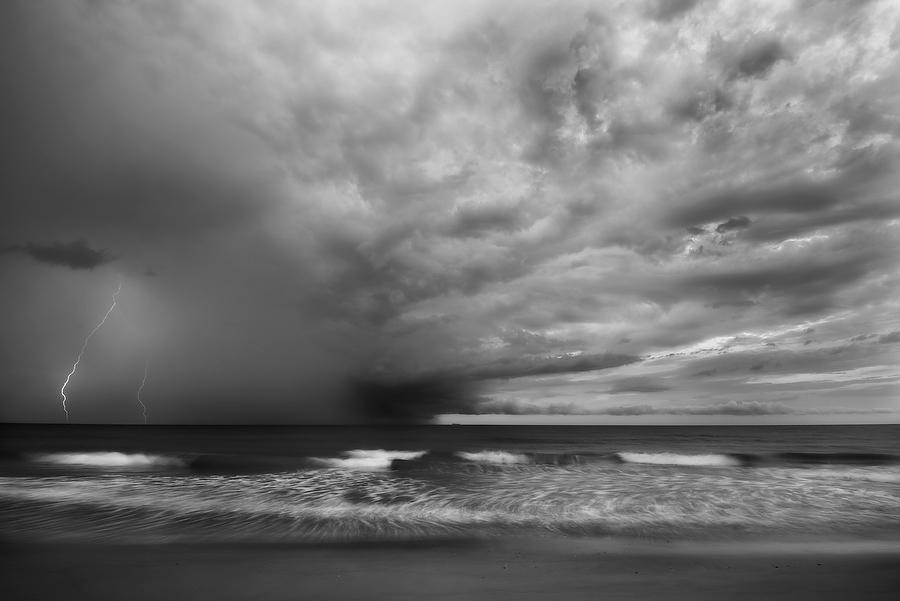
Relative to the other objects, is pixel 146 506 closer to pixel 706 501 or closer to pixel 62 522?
pixel 62 522

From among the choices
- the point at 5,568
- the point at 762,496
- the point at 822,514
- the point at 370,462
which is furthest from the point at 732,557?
the point at 370,462

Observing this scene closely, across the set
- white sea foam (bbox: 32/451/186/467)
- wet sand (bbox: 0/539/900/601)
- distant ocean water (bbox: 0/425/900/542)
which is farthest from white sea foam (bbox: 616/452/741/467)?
white sea foam (bbox: 32/451/186/467)

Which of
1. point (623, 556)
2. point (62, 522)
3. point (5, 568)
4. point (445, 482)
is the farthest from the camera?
point (445, 482)

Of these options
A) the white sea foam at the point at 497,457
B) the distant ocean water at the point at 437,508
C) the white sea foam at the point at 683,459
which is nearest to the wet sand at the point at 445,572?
the distant ocean water at the point at 437,508

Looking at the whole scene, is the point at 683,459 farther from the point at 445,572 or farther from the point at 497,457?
the point at 445,572

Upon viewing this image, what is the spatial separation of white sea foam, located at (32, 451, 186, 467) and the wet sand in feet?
129

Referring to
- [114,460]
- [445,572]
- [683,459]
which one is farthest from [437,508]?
[114,460]

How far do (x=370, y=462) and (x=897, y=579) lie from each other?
138ft

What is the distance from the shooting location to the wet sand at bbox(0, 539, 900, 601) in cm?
838

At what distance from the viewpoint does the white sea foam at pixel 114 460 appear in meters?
44.3

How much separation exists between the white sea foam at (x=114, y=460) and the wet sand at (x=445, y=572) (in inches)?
1549

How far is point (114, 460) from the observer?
1884 inches

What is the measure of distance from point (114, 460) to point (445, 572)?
52.6m

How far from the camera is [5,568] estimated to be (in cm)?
964
